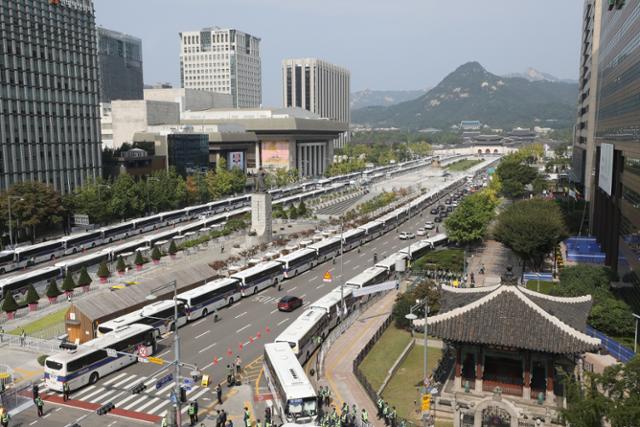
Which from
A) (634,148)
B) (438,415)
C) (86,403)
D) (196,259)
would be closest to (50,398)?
(86,403)

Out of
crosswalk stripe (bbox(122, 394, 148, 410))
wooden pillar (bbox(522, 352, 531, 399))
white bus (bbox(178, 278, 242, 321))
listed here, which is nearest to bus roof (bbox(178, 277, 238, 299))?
white bus (bbox(178, 278, 242, 321))

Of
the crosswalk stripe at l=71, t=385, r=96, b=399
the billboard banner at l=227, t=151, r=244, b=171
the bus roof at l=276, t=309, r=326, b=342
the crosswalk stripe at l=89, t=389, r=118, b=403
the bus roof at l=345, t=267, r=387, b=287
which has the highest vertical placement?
the billboard banner at l=227, t=151, r=244, b=171

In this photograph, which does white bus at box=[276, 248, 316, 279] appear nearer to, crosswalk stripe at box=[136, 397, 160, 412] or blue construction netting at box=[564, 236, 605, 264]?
crosswalk stripe at box=[136, 397, 160, 412]

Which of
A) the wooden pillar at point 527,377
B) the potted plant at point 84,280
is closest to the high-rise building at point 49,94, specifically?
the potted plant at point 84,280

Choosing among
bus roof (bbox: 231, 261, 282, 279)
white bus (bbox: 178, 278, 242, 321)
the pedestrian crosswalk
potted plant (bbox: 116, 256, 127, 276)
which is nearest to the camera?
the pedestrian crosswalk

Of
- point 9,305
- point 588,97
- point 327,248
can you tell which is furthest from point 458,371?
point 588,97

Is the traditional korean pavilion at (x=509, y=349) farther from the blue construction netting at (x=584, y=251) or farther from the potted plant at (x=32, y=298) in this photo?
the potted plant at (x=32, y=298)

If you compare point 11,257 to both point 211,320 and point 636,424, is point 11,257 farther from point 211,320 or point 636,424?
point 636,424
